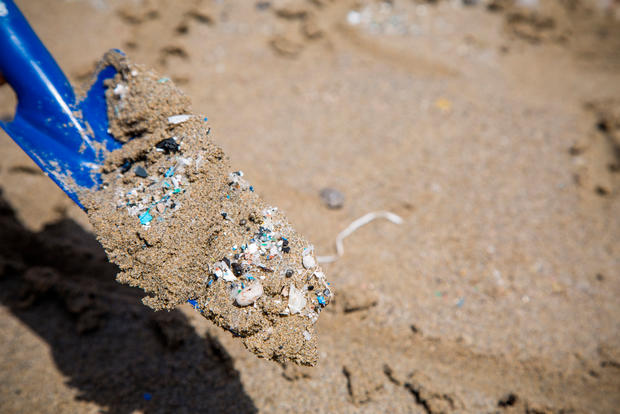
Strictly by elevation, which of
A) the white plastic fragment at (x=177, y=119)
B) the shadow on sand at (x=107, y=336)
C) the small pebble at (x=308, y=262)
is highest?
the white plastic fragment at (x=177, y=119)

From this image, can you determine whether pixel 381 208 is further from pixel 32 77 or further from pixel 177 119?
pixel 32 77

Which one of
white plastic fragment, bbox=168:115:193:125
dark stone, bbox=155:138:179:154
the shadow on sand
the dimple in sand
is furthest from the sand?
→ white plastic fragment, bbox=168:115:193:125

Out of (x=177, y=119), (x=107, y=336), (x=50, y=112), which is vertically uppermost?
(x=177, y=119)

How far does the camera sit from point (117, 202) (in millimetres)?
1728

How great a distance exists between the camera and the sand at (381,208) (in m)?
2.32

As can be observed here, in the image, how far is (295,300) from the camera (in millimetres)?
1559

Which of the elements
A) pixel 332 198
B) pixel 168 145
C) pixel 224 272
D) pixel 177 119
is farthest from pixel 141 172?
pixel 332 198

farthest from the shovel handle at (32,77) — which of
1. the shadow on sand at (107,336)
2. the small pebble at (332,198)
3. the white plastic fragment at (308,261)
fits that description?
the small pebble at (332,198)

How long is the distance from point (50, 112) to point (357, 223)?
7.25ft

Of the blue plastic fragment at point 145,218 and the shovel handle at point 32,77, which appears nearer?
the blue plastic fragment at point 145,218

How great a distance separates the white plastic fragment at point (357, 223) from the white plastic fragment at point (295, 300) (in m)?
1.23

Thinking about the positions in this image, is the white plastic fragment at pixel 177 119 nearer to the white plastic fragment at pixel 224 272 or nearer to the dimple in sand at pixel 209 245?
the dimple in sand at pixel 209 245

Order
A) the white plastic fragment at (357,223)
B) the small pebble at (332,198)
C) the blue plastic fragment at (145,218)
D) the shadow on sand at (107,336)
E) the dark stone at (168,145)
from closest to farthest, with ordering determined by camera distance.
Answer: the blue plastic fragment at (145,218) < the dark stone at (168,145) < the shadow on sand at (107,336) < the white plastic fragment at (357,223) < the small pebble at (332,198)

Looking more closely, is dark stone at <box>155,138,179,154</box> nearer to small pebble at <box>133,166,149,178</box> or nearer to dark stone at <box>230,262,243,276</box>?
small pebble at <box>133,166,149,178</box>
